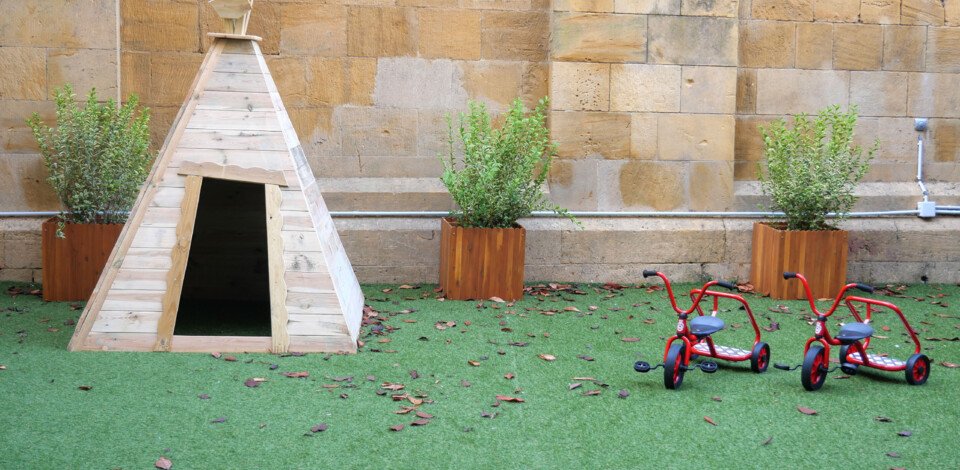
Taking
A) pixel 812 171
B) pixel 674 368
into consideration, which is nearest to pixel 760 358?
pixel 674 368

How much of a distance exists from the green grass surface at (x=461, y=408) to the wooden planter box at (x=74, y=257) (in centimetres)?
56

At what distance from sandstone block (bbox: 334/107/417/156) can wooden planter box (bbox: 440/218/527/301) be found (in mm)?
1200

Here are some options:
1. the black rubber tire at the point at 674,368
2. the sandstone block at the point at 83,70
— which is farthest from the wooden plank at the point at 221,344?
the sandstone block at the point at 83,70

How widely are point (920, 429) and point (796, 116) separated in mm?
3961

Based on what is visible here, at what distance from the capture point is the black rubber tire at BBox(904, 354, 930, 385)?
503 cm

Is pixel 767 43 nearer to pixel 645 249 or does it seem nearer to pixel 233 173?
pixel 645 249

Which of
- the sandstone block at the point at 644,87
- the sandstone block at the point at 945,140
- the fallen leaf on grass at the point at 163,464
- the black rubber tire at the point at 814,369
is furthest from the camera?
the sandstone block at the point at 945,140

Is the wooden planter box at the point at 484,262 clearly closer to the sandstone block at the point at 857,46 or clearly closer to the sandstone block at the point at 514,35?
the sandstone block at the point at 514,35

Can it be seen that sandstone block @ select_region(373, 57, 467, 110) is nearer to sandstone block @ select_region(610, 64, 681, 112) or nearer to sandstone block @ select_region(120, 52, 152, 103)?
sandstone block @ select_region(610, 64, 681, 112)

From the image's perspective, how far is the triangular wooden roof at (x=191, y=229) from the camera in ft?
17.6

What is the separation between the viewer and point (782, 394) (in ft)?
16.1

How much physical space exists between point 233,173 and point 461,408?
6.44ft

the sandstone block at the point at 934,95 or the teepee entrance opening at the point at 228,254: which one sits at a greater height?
the sandstone block at the point at 934,95

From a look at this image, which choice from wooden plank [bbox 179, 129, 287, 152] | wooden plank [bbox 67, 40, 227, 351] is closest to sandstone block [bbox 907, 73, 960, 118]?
wooden plank [bbox 179, 129, 287, 152]
